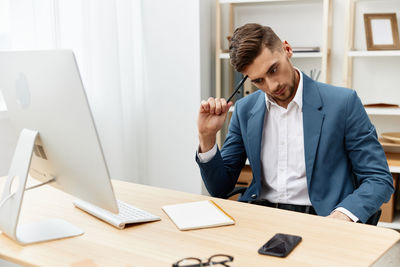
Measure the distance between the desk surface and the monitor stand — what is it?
0.09 ft

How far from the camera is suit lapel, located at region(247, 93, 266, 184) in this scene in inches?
68.0

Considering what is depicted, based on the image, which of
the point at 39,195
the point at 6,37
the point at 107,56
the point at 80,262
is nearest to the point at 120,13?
the point at 107,56

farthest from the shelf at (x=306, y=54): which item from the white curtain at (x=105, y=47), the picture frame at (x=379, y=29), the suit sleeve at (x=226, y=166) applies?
the suit sleeve at (x=226, y=166)

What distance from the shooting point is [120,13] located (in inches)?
118

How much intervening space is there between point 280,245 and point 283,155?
665mm

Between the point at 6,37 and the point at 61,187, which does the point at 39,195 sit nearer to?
the point at 61,187

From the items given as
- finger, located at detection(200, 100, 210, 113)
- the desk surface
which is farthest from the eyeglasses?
finger, located at detection(200, 100, 210, 113)

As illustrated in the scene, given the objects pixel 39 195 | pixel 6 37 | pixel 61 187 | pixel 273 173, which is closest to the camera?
pixel 61 187

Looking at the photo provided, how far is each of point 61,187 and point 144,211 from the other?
0.81 ft

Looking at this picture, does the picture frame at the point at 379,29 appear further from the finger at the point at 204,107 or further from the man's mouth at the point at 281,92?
the finger at the point at 204,107

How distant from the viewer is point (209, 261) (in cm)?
102

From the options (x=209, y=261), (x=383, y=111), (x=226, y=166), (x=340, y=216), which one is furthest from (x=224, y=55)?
(x=209, y=261)

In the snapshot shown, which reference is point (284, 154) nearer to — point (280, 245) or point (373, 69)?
point (280, 245)

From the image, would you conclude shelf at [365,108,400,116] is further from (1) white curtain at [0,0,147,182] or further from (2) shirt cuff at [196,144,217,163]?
(2) shirt cuff at [196,144,217,163]
